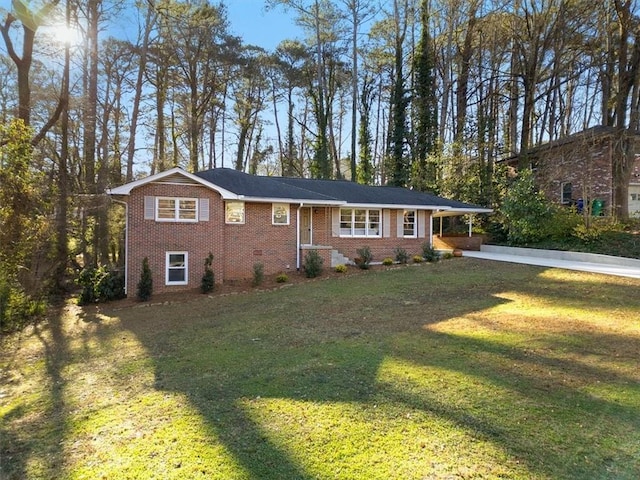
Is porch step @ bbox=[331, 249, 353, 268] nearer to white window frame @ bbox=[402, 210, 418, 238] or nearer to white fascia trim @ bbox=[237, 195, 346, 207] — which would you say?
white fascia trim @ bbox=[237, 195, 346, 207]

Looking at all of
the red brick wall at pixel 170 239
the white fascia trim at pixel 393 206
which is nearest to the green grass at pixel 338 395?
the red brick wall at pixel 170 239

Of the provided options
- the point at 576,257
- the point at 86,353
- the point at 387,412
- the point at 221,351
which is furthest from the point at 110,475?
the point at 576,257

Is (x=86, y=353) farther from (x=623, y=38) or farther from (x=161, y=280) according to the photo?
(x=623, y=38)

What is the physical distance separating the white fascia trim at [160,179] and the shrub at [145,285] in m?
2.28

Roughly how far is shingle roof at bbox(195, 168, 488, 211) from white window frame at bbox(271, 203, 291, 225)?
43 centimetres

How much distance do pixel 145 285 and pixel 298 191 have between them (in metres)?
6.88

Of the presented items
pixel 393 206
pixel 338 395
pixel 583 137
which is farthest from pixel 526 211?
pixel 338 395

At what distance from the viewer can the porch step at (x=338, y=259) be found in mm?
16234

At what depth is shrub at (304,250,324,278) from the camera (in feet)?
46.4

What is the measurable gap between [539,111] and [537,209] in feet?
46.4

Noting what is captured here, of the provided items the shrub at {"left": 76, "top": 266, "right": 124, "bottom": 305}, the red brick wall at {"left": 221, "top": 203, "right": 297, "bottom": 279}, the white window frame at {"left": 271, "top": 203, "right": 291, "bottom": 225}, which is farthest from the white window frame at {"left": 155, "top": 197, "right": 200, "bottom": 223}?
the white window frame at {"left": 271, "top": 203, "right": 291, "bottom": 225}

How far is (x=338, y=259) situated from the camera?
Result: 16.4 meters

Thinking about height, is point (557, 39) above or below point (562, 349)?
above

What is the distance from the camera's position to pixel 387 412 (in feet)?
13.4
